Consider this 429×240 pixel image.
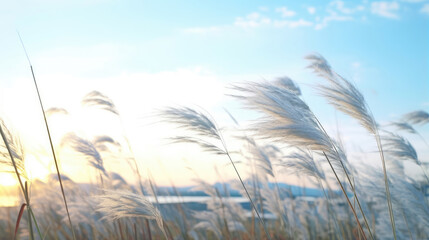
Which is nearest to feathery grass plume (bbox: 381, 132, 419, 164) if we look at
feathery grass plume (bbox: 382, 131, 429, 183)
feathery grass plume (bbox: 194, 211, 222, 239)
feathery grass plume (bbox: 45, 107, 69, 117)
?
feathery grass plume (bbox: 382, 131, 429, 183)

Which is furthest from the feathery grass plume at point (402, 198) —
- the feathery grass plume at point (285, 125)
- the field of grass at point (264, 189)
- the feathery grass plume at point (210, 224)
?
the feathery grass plume at point (285, 125)

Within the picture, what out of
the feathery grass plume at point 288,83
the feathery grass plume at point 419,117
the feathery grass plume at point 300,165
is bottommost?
the feathery grass plume at point 300,165

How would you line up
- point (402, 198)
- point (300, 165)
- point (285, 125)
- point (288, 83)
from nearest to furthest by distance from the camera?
point (285, 125) → point (300, 165) → point (402, 198) → point (288, 83)

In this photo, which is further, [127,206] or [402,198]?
[402,198]

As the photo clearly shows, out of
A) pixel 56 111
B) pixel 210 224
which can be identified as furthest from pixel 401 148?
pixel 56 111

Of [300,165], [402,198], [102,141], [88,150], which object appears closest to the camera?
[300,165]

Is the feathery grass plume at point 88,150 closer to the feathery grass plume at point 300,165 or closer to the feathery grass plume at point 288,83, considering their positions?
the feathery grass plume at point 300,165

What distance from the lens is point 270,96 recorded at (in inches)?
63.2

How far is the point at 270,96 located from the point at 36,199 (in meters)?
3.81

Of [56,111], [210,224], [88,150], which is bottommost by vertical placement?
[210,224]

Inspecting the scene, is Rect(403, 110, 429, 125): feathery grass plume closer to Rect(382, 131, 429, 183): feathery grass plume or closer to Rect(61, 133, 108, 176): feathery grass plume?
Rect(382, 131, 429, 183): feathery grass plume

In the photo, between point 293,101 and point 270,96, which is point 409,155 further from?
point 270,96

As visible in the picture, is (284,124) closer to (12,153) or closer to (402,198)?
(12,153)

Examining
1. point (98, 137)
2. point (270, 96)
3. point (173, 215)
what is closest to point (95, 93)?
Answer: point (98, 137)
